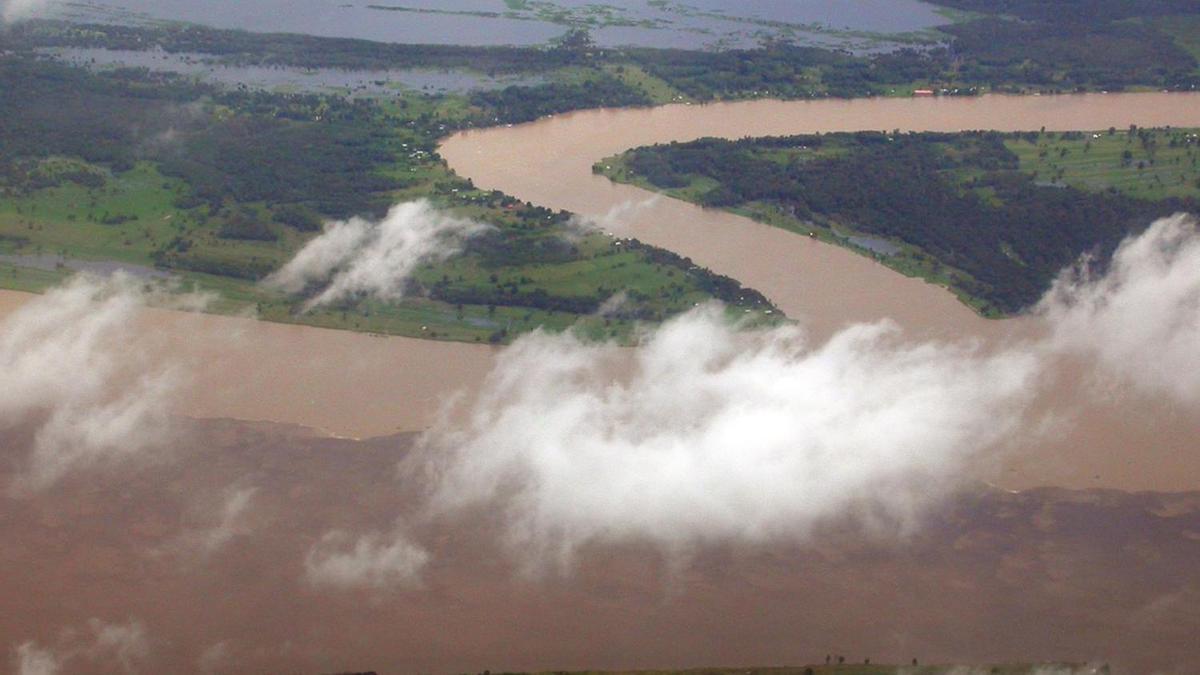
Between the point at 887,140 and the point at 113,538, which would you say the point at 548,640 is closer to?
the point at 113,538

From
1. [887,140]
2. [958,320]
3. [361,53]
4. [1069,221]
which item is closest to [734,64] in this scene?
[887,140]

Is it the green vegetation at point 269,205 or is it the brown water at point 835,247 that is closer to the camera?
the brown water at point 835,247

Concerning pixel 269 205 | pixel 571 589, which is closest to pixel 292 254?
pixel 269 205

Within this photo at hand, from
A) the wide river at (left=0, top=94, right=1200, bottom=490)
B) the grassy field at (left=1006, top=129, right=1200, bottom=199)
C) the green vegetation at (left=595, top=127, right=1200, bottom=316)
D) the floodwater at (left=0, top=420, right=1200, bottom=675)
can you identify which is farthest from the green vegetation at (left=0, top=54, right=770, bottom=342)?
the grassy field at (left=1006, top=129, right=1200, bottom=199)

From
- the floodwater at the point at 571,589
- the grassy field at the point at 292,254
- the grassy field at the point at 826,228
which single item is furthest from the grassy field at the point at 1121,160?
the floodwater at the point at 571,589

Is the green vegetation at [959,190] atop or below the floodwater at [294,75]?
below

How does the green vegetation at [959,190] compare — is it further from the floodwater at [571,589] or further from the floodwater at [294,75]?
the floodwater at [571,589]
